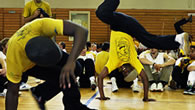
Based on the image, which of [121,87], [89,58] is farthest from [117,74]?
[89,58]

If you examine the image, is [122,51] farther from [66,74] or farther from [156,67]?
[66,74]

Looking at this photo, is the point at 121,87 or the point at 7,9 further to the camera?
the point at 7,9

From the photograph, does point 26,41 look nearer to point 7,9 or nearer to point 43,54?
point 43,54

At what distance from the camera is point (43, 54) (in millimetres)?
2004

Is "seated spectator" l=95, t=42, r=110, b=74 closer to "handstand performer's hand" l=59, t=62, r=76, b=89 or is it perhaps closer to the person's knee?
the person's knee

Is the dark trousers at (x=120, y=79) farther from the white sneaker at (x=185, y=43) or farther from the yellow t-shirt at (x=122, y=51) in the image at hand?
the white sneaker at (x=185, y=43)

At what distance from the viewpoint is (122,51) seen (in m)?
4.02

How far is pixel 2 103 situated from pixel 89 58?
2271mm

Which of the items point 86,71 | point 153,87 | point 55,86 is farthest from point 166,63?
point 55,86

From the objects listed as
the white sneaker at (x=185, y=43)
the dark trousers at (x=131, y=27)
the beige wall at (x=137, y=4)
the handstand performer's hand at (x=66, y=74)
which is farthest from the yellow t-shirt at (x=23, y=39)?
the beige wall at (x=137, y=4)

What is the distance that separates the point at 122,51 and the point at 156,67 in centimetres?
137

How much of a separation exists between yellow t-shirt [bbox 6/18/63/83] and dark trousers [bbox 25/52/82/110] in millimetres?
231

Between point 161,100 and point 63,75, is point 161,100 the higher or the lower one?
the lower one

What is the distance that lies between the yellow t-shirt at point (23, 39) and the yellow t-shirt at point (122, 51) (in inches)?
75.2
